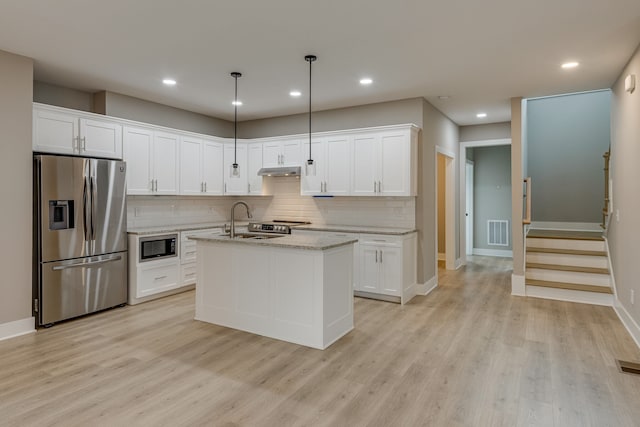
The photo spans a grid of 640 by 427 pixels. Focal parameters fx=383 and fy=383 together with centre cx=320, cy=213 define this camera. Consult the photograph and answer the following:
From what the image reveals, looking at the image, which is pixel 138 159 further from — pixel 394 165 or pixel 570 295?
pixel 570 295

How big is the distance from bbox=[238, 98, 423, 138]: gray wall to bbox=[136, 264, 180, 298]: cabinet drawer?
9.45ft

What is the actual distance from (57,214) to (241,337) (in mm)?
2352

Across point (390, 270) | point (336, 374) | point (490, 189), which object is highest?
point (490, 189)

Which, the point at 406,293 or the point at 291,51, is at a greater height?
the point at 291,51

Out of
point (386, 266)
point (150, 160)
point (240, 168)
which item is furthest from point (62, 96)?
point (386, 266)

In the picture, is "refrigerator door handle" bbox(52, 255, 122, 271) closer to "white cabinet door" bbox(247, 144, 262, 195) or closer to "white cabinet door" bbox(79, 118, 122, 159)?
"white cabinet door" bbox(79, 118, 122, 159)

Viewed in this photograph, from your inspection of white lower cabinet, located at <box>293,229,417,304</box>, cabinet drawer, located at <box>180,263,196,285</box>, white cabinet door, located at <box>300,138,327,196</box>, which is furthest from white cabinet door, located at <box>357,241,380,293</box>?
cabinet drawer, located at <box>180,263,196,285</box>

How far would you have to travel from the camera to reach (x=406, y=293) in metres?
5.04

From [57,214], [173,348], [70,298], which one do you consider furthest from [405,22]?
[70,298]

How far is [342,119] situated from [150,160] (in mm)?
2863

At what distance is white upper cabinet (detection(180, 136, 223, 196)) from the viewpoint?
227 inches

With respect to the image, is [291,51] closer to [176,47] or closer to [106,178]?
[176,47]

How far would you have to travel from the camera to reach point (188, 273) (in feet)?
18.0

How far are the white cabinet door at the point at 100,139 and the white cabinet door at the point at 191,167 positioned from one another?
3.30ft
